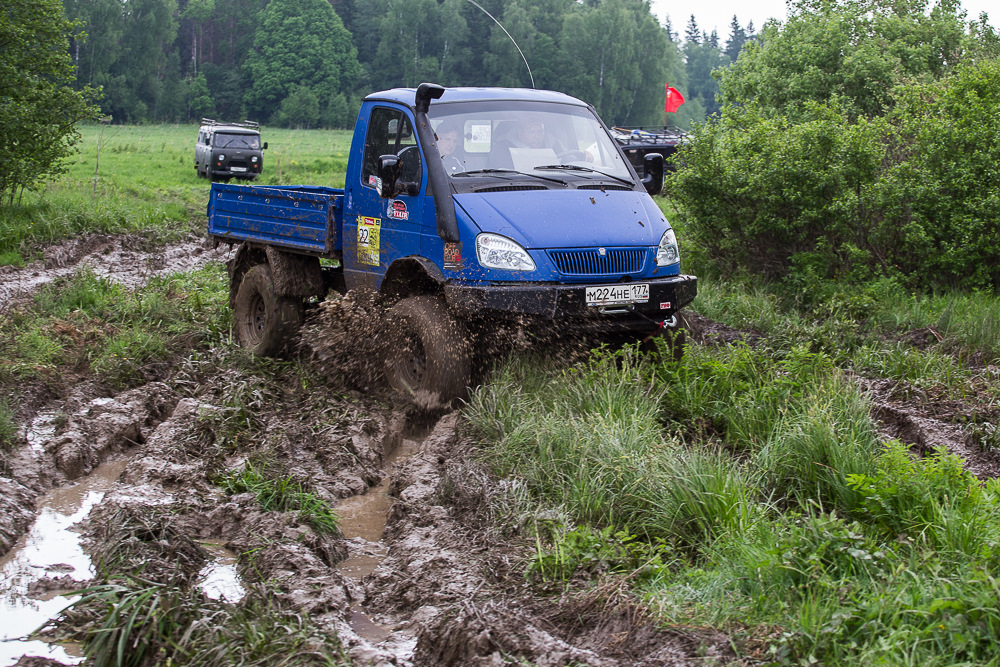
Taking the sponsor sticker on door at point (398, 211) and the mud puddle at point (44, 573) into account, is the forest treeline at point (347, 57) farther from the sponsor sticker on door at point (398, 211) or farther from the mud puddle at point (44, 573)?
the mud puddle at point (44, 573)

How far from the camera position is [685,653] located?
328 centimetres

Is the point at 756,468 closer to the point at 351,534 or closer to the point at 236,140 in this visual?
the point at 351,534

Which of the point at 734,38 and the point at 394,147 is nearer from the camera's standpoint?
the point at 394,147

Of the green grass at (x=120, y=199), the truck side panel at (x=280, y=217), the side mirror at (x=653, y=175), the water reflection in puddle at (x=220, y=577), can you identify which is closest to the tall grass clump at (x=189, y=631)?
the water reflection in puddle at (x=220, y=577)

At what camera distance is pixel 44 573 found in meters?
4.34

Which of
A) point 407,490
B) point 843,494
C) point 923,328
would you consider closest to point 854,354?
point 923,328

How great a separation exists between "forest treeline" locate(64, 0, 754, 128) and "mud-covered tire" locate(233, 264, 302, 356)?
72426mm

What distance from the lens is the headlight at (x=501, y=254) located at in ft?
20.5

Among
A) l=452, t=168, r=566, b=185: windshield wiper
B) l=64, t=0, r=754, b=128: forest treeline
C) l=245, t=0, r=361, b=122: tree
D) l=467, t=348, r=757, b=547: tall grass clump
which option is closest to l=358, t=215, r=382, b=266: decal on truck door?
l=452, t=168, r=566, b=185: windshield wiper

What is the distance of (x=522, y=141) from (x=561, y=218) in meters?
1.08

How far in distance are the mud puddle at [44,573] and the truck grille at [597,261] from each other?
3.20 m

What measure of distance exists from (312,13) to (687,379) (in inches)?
3500

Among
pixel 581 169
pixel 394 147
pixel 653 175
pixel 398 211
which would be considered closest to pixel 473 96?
pixel 394 147

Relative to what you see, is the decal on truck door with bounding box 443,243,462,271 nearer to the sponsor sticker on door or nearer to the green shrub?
the sponsor sticker on door
